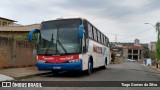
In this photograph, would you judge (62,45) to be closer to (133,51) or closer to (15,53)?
(15,53)

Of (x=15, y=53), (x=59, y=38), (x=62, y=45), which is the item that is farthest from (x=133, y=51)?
(x=62, y=45)

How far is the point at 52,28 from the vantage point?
55.5ft

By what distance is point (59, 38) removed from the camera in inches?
648

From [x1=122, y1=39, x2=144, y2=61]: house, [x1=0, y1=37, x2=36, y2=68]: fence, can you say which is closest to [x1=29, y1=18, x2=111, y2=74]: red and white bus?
[x1=0, y1=37, x2=36, y2=68]: fence

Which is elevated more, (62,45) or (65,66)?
(62,45)

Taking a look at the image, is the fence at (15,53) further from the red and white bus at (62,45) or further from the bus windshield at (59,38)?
the bus windshield at (59,38)

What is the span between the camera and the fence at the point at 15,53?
60.9 feet

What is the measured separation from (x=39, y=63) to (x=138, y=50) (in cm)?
14823

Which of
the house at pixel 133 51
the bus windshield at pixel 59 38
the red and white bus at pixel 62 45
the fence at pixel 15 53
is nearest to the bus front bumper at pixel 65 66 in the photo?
the red and white bus at pixel 62 45

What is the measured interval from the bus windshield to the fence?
3.05 m

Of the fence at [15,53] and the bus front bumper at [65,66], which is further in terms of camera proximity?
the fence at [15,53]

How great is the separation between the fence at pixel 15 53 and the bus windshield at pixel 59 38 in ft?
10.0

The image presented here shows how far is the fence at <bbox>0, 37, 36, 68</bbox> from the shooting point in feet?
60.9

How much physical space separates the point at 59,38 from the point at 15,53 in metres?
5.08
